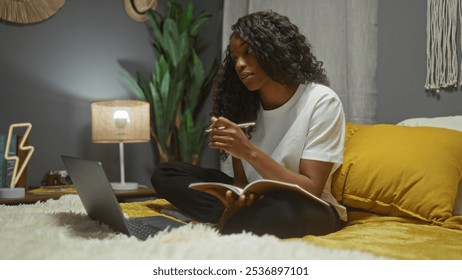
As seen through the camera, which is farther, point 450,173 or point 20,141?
point 20,141

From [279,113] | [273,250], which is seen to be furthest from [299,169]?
[273,250]

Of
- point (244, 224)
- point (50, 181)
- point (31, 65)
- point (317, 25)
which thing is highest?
point (317, 25)

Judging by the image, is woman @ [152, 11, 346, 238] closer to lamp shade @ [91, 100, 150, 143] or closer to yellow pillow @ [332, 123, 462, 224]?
yellow pillow @ [332, 123, 462, 224]

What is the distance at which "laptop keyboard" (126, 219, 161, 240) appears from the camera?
1.01 m

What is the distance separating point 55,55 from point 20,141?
1.94 ft

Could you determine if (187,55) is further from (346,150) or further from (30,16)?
(346,150)

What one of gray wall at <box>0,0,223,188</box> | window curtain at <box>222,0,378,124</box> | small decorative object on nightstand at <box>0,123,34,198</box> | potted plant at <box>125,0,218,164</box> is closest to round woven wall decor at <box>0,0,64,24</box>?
gray wall at <box>0,0,223,188</box>

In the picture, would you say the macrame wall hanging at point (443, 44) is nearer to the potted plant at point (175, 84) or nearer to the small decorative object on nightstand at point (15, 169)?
the potted plant at point (175, 84)

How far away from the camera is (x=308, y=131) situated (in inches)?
53.4

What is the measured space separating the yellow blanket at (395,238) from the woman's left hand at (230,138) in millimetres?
308

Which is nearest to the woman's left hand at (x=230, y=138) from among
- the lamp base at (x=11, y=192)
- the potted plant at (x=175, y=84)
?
the lamp base at (x=11, y=192)

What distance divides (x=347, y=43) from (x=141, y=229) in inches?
58.6

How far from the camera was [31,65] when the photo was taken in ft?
8.15

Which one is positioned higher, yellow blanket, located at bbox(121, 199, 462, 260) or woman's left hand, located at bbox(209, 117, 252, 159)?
woman's left hand, located at bbox(209, 117, 252, 159)
